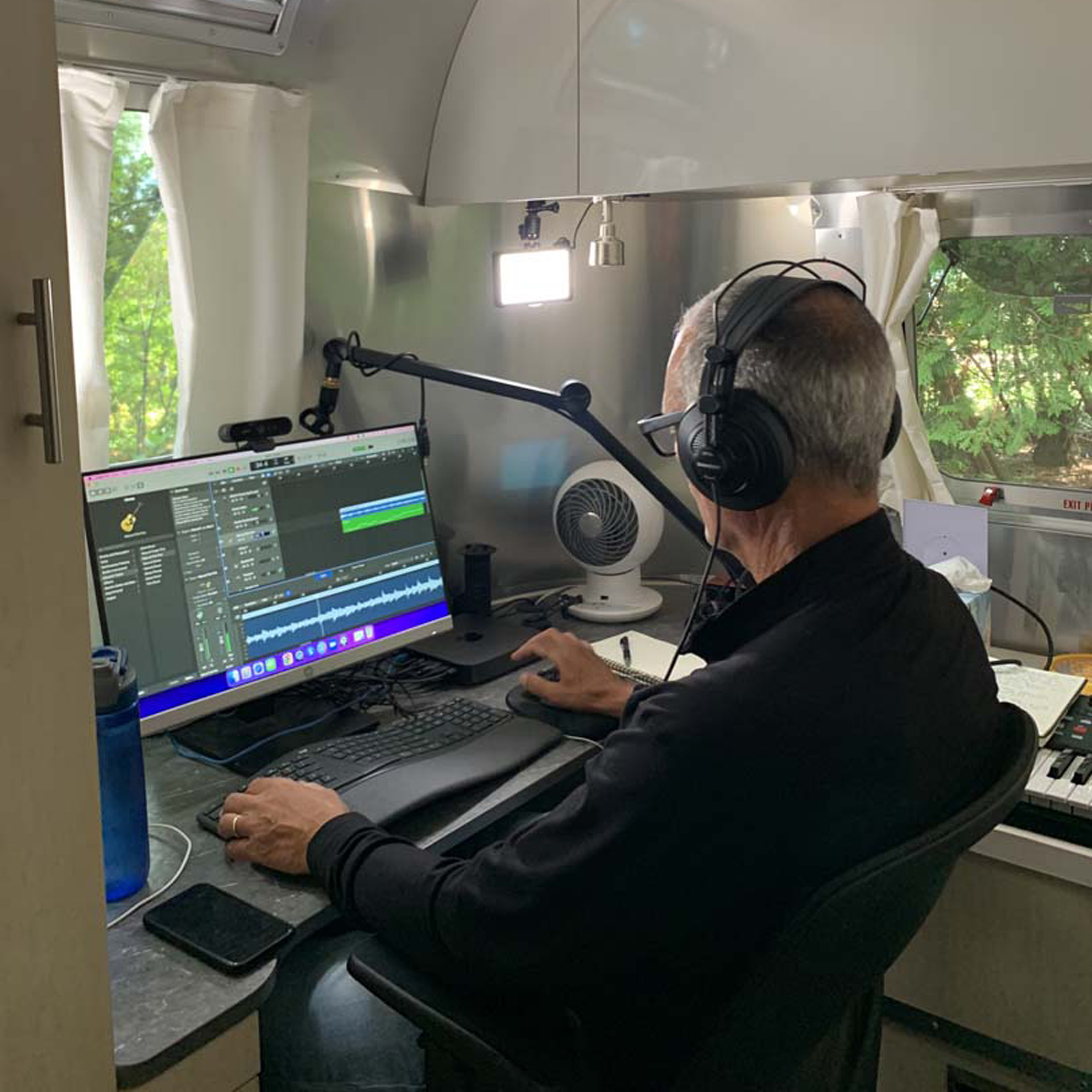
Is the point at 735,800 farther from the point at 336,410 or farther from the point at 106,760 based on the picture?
the point at 336,410

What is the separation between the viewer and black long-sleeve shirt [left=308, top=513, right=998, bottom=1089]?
105 cm

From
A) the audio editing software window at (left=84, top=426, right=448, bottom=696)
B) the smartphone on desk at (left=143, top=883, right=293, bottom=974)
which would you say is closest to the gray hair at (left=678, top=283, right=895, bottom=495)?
the smartphone on desk at (left=143, top=883, right=293, bottom=974)

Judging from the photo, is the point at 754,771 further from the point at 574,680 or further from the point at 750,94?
the point at 750,94

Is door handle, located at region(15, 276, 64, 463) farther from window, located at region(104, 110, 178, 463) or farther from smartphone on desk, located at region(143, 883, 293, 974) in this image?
window, located at region(104, 110, 178, 463)

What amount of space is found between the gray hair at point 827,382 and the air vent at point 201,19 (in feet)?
3.84

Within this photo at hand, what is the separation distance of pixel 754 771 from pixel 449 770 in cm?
68

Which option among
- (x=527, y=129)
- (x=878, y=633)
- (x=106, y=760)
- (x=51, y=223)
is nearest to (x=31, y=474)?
(x=51, y=223)

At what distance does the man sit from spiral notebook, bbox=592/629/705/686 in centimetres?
74

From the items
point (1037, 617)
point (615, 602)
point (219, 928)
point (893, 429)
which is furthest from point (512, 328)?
point (219, 928)

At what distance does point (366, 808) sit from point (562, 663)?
0.53 metres

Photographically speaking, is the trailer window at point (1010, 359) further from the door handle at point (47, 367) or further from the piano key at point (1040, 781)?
the door handle at point (47, 367)

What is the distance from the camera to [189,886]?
4.58 feet

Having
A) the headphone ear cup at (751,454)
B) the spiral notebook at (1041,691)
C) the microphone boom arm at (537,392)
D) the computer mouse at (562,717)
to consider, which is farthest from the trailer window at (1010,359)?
the headphone ear cup at (751,454)

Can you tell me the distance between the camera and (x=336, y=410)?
7.39ft
